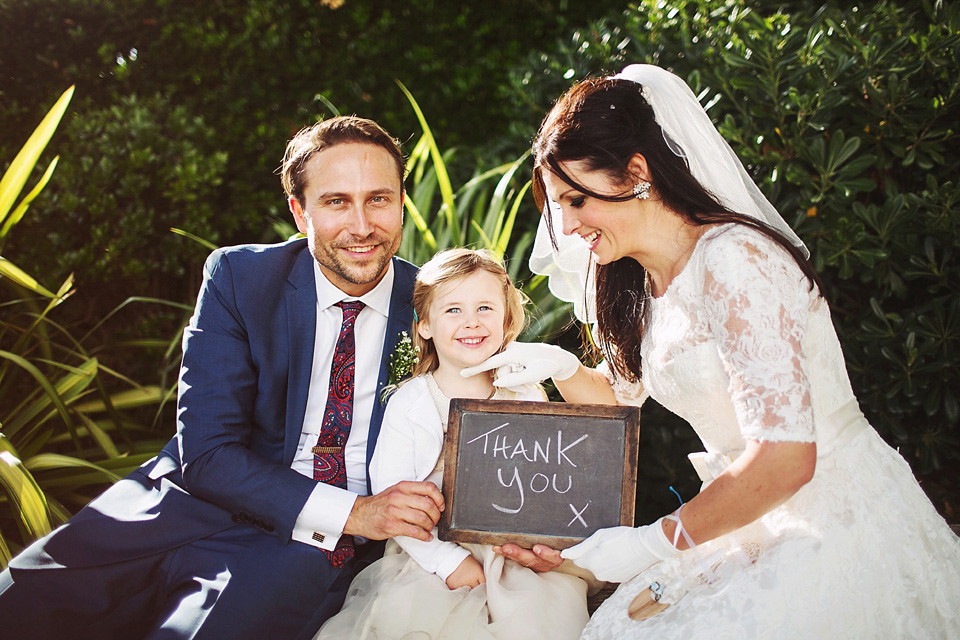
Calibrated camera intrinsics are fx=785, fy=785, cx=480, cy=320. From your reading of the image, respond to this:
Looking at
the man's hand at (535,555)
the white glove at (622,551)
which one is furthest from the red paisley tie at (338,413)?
the white glove at (622,551)

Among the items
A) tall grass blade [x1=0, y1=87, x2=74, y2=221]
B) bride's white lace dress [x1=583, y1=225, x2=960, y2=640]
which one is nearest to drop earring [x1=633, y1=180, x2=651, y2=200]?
bride's white lace dress [x1=583, y1=225, x2=960, y2=640]

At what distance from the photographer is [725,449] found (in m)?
2.25

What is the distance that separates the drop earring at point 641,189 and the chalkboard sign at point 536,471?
60 cm

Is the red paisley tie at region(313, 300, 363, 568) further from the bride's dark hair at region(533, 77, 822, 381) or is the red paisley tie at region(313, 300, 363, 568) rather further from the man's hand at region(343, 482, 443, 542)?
A: the bride's dark hair at region(533, 77, 822, 381)

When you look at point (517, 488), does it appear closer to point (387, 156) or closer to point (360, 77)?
point (387, 156)

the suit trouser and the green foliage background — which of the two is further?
the green foliage background

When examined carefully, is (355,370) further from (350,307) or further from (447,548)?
(447,548)

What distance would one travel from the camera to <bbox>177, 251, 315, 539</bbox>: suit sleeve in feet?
7.91

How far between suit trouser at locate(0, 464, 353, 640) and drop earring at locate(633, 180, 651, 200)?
143 cm

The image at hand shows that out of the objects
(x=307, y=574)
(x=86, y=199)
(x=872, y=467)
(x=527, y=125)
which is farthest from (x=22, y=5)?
(x=872, y=467)

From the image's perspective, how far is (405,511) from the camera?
2.24m

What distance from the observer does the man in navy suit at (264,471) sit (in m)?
2.29

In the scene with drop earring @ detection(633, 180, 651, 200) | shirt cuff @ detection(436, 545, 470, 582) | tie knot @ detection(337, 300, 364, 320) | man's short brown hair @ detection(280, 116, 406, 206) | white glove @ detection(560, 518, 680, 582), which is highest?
man's short brown hair @ detection(280, 116, 406, 206)

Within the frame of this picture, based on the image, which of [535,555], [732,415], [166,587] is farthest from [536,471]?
[166,587]
